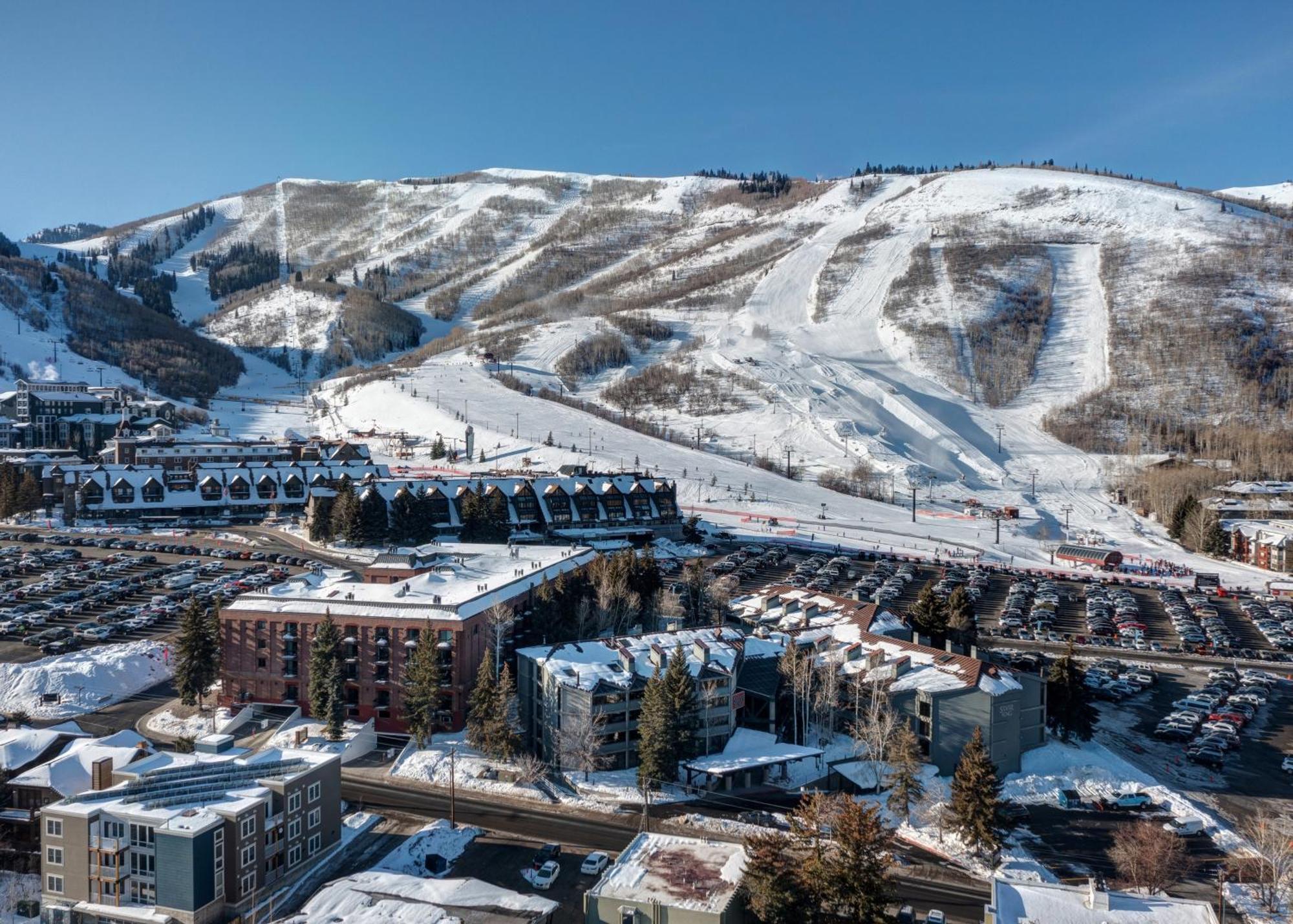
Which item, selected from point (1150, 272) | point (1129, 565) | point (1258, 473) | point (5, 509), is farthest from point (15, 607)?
point (1150, 272)

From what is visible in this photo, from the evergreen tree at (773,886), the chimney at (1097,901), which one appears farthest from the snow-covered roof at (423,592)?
the chimney at (1097,901)

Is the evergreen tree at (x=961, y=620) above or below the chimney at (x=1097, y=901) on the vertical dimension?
above

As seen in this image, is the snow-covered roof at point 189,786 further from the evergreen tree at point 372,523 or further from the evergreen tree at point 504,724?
the evergreen tree at point 372,523

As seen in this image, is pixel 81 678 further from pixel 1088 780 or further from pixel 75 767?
pixel 1088 780

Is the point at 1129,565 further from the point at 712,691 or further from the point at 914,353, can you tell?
the point at 914,353

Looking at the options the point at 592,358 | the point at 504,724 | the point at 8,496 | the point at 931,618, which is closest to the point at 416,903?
the point at 504,724

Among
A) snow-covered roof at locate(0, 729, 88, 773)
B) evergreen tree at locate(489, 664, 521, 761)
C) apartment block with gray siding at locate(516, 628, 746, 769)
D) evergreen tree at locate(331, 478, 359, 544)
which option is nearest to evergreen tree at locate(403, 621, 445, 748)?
evergreen tree at locate(489, 664, 521, 761)
